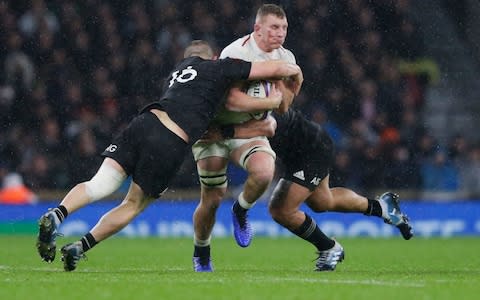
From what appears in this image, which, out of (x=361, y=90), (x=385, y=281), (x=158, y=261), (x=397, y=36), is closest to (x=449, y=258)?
(x=158, y=261)

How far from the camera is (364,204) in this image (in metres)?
11.0

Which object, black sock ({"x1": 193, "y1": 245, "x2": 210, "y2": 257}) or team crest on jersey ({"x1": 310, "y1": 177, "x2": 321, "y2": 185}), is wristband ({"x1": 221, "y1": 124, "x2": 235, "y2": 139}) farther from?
black sock ({"x1": 193, "y1": 245, "x2": 210, "y2": 257})

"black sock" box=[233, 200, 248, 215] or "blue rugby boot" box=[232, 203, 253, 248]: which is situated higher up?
"black sock" box=[233, 200, 248, 215]

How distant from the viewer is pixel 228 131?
1030 cm

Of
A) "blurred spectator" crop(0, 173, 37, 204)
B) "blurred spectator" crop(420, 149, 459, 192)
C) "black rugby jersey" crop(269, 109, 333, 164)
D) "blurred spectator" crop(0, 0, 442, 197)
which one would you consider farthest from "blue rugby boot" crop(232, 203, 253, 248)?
"blurred spectator" crop(420, 149, 459, 192)

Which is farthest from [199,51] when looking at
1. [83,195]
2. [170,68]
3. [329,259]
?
[170,68]

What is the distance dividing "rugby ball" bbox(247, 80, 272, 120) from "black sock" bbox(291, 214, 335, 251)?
1081 mm

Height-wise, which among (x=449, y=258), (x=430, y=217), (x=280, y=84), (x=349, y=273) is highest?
(x=280, y=84)

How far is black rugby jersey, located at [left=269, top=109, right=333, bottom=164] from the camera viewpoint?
424 inches

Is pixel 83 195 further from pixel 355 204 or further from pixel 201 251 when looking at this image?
pixel 355 204

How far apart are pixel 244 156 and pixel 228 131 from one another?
25 centimetres

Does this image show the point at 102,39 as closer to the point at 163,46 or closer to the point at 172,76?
the point at 163,46

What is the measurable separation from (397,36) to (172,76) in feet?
37.8

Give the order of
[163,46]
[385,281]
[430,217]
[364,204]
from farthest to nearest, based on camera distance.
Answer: [163,46]
[430,217]
[364,204]
[385,281]
